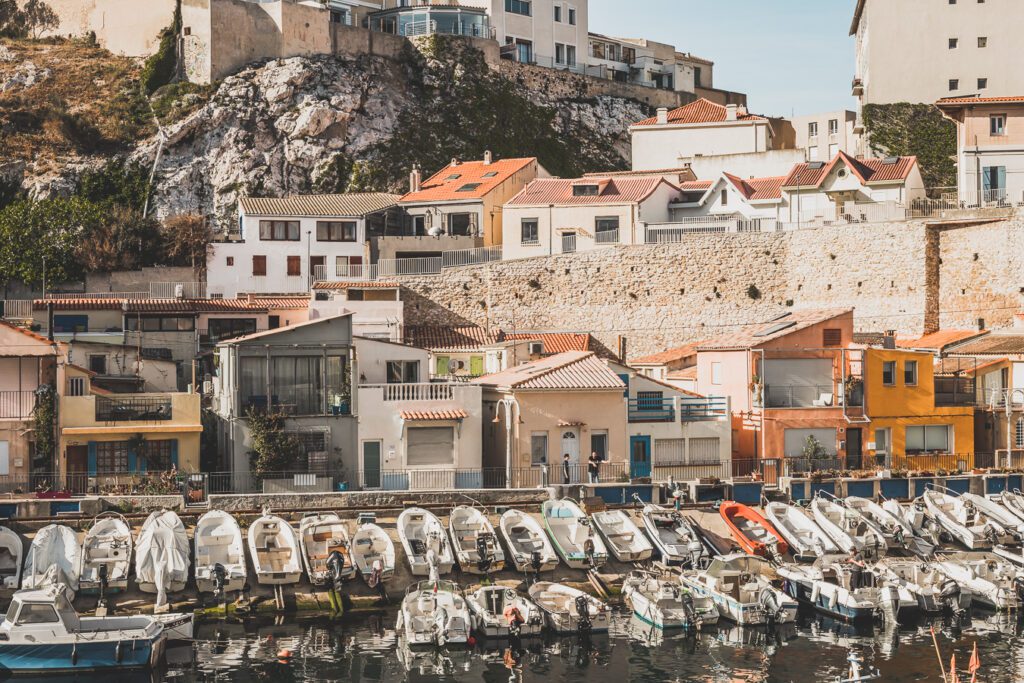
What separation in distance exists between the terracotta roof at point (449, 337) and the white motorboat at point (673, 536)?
594 inches

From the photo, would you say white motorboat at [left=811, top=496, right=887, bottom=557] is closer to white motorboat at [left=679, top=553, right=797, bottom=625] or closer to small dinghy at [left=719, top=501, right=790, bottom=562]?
small dinghy at [left=719, top=501, right=790, bottom=562]

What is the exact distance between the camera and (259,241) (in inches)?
2347

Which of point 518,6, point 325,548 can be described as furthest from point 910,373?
point 518,6

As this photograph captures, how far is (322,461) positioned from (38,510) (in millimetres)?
7563

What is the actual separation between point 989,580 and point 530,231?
3062cm

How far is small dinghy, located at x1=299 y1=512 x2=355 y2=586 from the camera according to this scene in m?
31.1

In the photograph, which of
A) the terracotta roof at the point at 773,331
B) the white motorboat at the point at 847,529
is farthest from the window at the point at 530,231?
the white motorboat at the point at 847,529

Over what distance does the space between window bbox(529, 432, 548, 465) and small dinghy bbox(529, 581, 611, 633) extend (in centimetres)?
856

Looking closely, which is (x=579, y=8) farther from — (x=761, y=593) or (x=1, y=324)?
(x=761, y=593)

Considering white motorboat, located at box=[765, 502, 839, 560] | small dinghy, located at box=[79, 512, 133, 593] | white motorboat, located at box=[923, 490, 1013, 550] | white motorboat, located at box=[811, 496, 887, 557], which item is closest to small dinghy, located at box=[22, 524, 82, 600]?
small dinghy, located at box=[79, 512, 133, 593]

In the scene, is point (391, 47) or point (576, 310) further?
point (391, 47)

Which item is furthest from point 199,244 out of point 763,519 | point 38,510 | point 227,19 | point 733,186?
point 763,519

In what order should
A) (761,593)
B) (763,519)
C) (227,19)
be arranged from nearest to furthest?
(761,593) → (763,519) → (227,19)

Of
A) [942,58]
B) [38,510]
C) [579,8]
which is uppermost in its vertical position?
[579,8]
